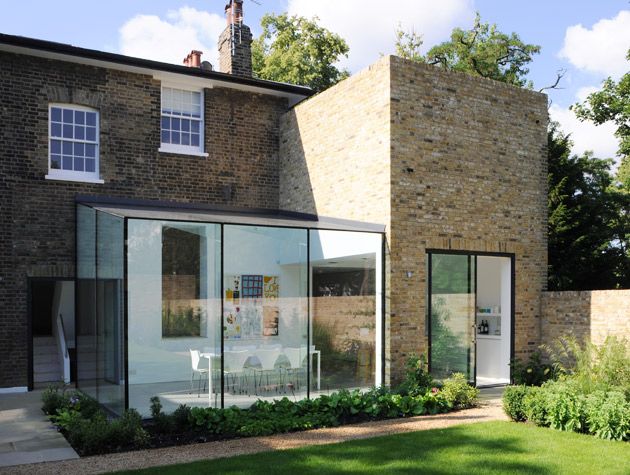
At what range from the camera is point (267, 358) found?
10711mm

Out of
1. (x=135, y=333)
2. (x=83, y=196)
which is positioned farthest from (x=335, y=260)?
(x=83, y=196)

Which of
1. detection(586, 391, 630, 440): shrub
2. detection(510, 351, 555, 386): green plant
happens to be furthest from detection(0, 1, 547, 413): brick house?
detection(586, 391, 630, 440): shrub

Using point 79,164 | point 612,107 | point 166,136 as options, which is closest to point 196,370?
point 79,164

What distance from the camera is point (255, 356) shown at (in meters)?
10.6

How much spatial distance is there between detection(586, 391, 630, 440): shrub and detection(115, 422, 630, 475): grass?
18 cm

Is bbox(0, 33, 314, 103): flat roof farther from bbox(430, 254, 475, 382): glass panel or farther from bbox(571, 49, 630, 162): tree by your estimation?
bbox(571, 49, 630, 162): tree

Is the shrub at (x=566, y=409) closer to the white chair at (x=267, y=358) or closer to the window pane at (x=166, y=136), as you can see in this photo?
the white chair at (x=267, y=358)

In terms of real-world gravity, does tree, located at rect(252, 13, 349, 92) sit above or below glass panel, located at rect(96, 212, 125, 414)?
above

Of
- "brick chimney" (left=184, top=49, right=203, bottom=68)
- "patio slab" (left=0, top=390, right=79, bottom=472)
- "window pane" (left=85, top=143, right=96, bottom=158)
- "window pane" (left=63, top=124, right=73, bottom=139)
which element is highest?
"brick chimney" (left=184, top=49, right=203, bottom=68)

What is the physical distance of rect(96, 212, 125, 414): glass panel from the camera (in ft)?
32.0

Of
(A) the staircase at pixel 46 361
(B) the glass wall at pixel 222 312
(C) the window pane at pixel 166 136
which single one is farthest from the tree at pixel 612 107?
(A) the staircase at pixel 46 361

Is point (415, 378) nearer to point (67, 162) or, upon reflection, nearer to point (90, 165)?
point (90, 165)

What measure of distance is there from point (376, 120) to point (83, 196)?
618cm

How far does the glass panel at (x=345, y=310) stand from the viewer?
36.7ft
